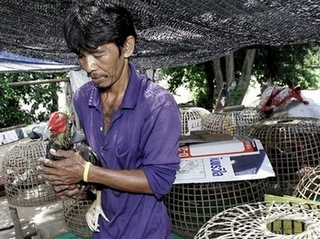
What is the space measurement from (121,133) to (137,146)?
2.3 inches

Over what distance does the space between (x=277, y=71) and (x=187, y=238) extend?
5.76 metres

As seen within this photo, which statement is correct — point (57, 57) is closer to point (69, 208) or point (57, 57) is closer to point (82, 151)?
point (69, 208)

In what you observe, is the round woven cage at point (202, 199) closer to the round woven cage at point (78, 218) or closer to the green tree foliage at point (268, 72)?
the round woven cage at point (78, 218)

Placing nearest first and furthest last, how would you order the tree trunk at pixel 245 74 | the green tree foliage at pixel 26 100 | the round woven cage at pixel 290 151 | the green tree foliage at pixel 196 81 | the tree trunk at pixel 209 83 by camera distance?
1. the round woven cage at pixel 290 151
2. the green tree foliage at pixel 26 100
3. the tree trunk at pixel 245 74
4. the tree trunk at pixel 209 83
5. the green tree foliage at pixel 196 81

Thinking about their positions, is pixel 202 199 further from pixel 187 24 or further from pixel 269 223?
pixel 187 24

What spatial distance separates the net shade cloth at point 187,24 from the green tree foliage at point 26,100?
12.4 ft

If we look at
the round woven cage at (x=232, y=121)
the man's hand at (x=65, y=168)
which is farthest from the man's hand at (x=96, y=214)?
the round woven cage at (x=232, y=121)

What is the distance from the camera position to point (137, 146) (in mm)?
1037

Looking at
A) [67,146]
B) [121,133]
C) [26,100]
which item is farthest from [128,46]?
[26,100]

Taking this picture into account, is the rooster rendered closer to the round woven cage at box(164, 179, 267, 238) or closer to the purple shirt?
the purple shirt

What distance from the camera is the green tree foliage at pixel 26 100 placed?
6066 mm

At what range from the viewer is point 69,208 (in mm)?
2756

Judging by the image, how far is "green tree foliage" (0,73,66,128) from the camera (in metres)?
6.07

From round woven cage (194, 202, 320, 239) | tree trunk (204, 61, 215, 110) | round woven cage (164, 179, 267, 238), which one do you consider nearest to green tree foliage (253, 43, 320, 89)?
tree trunk (204, 61, 215, 110)
